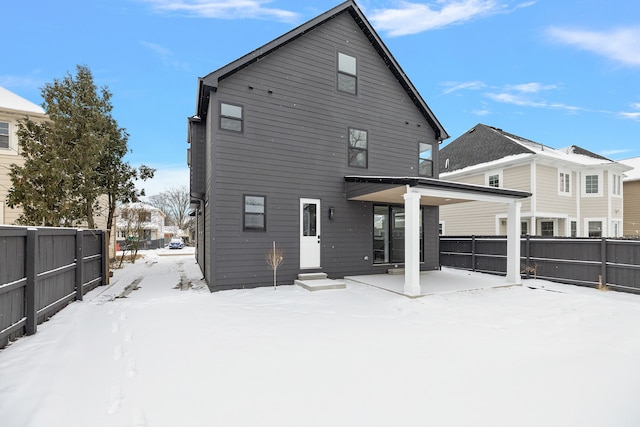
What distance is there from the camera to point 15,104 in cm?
1249

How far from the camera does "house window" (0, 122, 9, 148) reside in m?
12.0

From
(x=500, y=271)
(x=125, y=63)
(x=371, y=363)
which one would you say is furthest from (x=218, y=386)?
(x=125, y=63)

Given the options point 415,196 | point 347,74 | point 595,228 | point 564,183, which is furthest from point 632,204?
point 347,74

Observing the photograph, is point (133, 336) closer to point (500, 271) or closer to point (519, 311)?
Result: point (519, 311)

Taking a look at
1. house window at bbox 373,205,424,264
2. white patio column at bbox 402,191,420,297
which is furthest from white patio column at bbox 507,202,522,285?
white patio column at bbox 402,191,420,297

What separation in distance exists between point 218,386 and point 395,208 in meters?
8.13

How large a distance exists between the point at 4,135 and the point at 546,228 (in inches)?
1008

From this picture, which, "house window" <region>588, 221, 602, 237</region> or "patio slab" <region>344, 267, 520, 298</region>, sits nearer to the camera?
"patio slab" <region>344, 267, 520, 298</region>

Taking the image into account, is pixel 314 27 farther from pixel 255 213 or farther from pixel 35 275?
pixel 35 275

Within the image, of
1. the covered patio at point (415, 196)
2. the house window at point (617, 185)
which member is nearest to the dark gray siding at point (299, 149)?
the covered patio at point (415, 196)

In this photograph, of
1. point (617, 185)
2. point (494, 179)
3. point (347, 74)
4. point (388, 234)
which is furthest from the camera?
point (617, 185)

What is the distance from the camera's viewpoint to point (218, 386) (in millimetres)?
2916

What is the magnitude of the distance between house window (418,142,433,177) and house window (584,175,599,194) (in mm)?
11609

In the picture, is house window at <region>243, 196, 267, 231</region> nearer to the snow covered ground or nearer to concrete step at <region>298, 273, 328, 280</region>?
concrete step at <region>298, 273, 328, 280</region>
